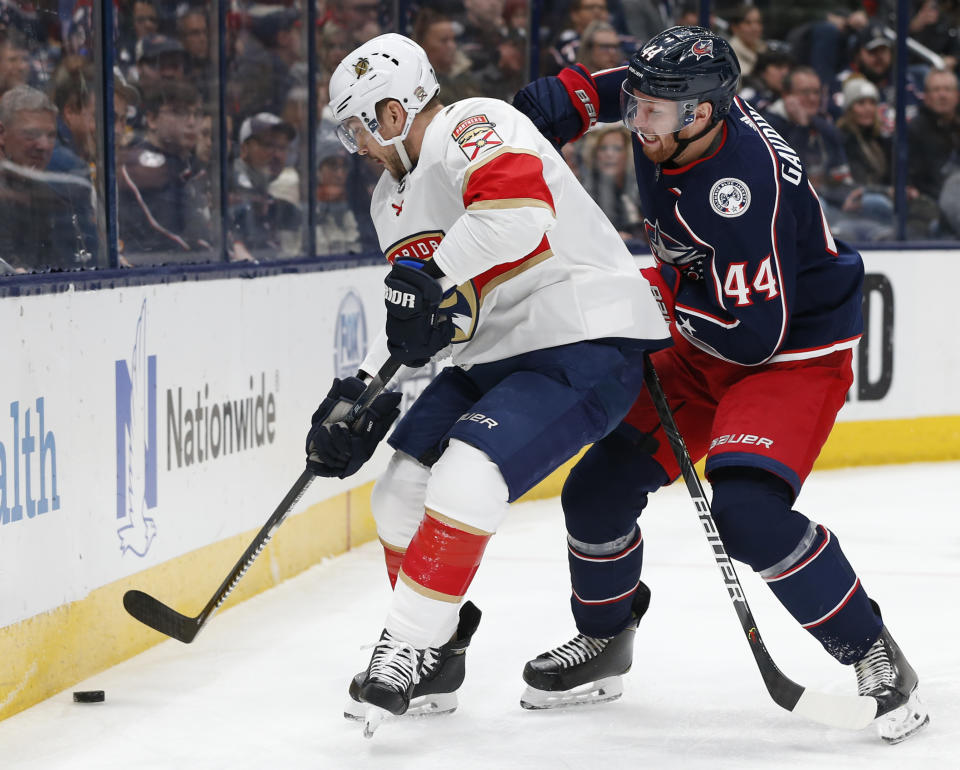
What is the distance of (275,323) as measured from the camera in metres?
4.05

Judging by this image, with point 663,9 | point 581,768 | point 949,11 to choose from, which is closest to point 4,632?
point 581,768

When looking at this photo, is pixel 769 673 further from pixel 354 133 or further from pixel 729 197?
pixel 354 133

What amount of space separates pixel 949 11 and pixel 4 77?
4733mm

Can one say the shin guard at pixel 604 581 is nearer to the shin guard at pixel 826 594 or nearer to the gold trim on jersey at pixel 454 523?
the shin guard at pixel 826 594

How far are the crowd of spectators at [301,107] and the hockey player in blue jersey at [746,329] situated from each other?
108 centimetres

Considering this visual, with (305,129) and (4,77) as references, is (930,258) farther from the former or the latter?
(4,77)

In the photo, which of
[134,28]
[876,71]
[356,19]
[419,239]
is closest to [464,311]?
[419,239]

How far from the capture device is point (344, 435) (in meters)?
2.67

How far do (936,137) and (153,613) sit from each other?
4.68 meters

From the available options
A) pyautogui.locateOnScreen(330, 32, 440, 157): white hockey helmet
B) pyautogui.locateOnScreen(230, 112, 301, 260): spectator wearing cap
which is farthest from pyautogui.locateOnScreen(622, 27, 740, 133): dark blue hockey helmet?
pyautogui.locateOnScreen(230, 112, 301, 260): spectator wearing cap

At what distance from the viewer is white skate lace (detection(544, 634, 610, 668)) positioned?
2959mm

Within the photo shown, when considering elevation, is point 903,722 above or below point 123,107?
below

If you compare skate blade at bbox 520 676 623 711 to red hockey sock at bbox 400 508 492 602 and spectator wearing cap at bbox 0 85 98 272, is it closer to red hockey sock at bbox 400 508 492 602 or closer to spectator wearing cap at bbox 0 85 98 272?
red hockey sock at bbox 400 508 492 602

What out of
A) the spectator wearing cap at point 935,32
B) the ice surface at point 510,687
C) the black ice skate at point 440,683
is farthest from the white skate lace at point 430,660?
the spectator wearing cap at point 935,32
